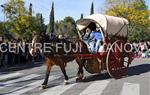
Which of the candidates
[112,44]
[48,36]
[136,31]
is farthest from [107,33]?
[136,31]

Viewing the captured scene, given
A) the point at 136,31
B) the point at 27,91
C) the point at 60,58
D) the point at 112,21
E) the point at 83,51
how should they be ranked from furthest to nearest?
the point at 136,31
the point at 112,21
the point at 83,51
the point at 60,58
the point at 27,91

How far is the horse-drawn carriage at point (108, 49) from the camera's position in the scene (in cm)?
1510

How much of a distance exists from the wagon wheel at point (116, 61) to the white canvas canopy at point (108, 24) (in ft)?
1.64

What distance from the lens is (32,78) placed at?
52.2 ft

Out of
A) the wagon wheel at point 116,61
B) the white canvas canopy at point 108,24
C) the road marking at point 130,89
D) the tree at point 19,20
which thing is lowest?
the road marking at point 130,89

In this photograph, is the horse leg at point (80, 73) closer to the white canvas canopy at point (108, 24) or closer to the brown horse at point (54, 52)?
the brown horse at point (54, 52)

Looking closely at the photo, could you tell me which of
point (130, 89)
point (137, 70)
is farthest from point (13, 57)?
point (130, 89)

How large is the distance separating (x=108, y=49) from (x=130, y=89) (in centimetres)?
294

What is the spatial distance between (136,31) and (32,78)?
148ft

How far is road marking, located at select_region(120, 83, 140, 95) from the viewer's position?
11.8 m

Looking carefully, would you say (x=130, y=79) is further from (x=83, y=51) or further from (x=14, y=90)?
(x=14, y=90)

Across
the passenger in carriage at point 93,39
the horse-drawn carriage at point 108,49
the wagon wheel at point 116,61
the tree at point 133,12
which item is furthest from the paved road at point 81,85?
the tree at point 133,12

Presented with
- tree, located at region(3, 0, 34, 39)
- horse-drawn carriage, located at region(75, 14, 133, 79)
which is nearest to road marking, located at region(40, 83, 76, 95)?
horse-drawn carriage, located at region(75, 14, 133, 79)

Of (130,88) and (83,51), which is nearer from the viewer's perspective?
(130,88)
